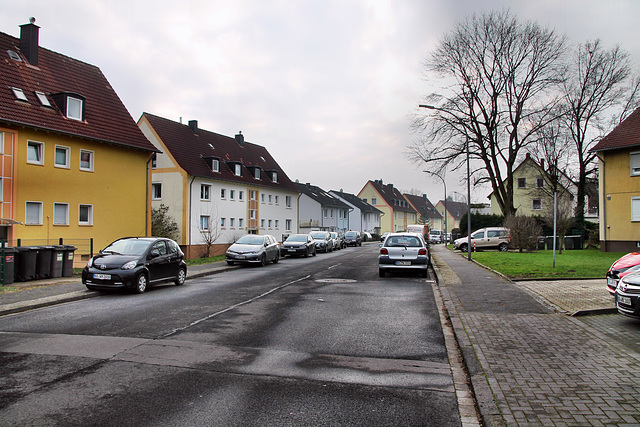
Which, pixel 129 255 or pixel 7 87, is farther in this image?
pixel 7 87

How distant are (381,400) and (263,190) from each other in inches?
1686

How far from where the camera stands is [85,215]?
24219 mm

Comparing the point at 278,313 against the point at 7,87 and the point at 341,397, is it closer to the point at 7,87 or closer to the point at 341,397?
the point at 341,397

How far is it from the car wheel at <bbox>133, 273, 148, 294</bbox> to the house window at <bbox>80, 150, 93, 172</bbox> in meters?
13.1

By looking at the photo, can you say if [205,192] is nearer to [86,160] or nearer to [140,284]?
[86,160]

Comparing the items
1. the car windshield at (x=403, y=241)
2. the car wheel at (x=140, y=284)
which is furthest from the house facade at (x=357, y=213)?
the car wheel at (x=140, y=284)

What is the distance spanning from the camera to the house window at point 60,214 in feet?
73.2

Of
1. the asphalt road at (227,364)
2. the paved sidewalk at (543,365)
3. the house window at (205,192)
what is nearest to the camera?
the paved sidewalk at (543,365)

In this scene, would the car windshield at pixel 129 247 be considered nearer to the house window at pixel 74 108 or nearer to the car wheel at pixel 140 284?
the car wheel at pixel 140 284

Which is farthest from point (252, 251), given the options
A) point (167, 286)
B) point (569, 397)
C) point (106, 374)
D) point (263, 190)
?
point (263, 190)

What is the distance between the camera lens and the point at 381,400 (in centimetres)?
475

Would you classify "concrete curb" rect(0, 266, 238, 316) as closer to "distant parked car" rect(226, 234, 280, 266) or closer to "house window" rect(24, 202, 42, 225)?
"distant parked car" rect(226, 234, 280, 266)

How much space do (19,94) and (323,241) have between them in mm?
22838

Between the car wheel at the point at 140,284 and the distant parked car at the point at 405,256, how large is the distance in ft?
25.3
